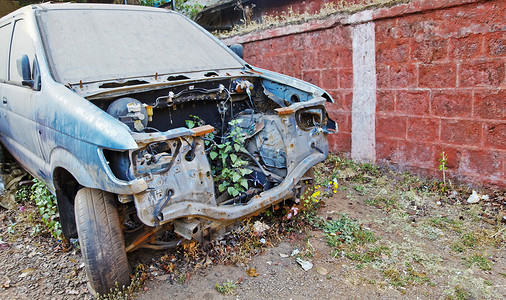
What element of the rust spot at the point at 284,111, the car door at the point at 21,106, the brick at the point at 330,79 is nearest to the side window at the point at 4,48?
the car door at the point at 21,106

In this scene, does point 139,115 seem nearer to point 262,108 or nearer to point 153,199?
point 153,199

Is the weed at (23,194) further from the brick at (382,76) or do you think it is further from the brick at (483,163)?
the brick at (483,163)

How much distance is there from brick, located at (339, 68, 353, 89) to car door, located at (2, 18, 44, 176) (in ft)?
12.1

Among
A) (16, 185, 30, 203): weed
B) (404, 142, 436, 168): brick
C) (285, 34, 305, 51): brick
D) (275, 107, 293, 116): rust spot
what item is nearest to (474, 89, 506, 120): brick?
(404, 142, 436, 168): brick

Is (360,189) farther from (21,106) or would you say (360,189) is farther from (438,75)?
(21,106)

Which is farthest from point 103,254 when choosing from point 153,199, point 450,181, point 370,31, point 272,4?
point 272,4

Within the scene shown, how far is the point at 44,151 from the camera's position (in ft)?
9.66

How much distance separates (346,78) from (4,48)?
161 inches

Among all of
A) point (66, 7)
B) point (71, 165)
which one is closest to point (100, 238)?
point (71, 165)

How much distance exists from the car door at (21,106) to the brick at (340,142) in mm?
3787

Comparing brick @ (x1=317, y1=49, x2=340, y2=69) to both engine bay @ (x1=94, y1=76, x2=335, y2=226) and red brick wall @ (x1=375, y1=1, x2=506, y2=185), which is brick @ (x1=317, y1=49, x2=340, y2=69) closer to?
red brick wall @ (x1=375, y1=1, x2=506, y2=185)

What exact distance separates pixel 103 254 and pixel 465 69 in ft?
13.0

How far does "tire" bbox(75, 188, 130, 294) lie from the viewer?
2402 millimetres

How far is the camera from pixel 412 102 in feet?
14.4
